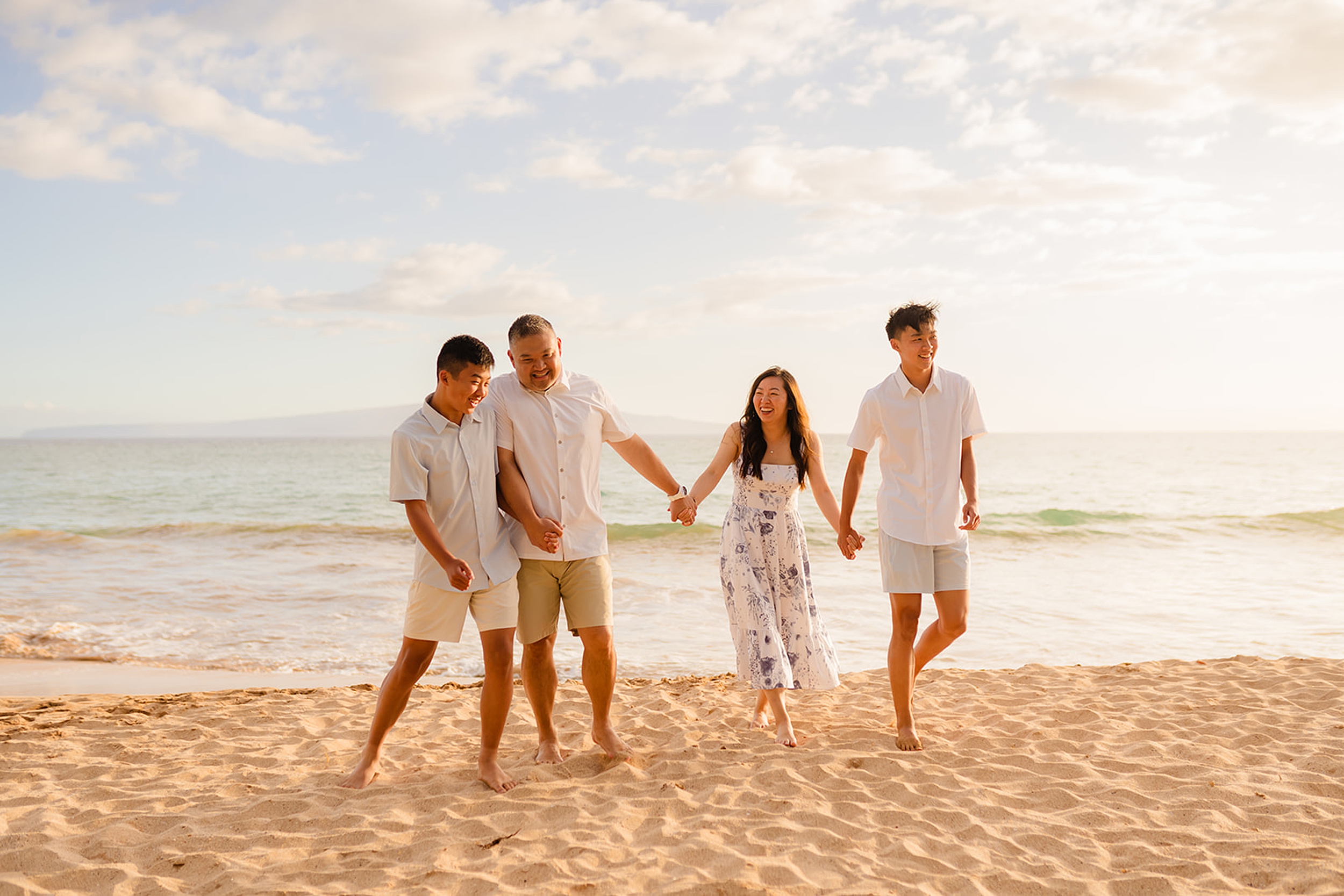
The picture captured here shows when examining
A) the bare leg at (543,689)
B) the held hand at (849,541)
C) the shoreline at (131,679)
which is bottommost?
the shoreline at (131,679)

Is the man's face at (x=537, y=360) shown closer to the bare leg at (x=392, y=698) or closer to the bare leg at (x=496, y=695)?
the bare leg at (x=496, y=695)

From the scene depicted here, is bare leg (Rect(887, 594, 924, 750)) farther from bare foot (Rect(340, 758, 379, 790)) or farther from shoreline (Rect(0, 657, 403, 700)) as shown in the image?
shoreline (Rect(0, 657, 403, 700))

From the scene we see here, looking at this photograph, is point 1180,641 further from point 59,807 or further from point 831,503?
point 59,807

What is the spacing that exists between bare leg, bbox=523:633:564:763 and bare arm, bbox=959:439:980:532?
2263mm

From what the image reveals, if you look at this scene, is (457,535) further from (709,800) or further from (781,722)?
(781,722)

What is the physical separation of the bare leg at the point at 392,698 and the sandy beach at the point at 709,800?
3.3 inches

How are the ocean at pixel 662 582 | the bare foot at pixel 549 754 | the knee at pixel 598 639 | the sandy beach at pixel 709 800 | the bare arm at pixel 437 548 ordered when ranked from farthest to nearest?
the ocean at pixel 662 582
the bare foot at pixel 549 754
the knee at pixel 598 639
the bare arm at pixel 437 548
the sandy beach at pixel 709 800

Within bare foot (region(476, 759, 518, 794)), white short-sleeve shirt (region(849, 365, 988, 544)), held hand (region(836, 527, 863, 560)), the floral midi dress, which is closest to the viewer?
bare foot (region(476, 759, 518, 794))

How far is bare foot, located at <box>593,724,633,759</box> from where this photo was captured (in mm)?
4520

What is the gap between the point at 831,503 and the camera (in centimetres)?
507

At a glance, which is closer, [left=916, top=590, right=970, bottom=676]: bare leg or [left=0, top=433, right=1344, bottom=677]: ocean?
[left=916, top=590, right=970, bottom=676]: bare leg

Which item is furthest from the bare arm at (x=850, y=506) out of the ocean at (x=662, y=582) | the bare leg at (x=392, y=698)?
the ocean at (x=662, y=582)

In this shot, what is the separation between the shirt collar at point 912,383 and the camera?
463 centimetres

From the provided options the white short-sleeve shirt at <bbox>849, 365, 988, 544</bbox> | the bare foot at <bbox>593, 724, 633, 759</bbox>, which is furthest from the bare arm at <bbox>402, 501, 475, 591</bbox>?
the white short-sleeve shirt at <bbox>849, 365, 988, 544</bbox>
